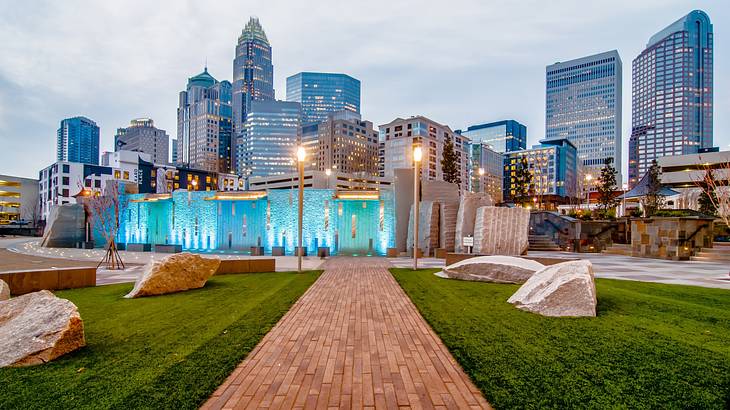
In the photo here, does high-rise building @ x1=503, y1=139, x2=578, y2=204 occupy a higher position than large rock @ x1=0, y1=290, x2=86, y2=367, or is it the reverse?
high-rise building @ x1=503, y1=139, x2=578, y2=204

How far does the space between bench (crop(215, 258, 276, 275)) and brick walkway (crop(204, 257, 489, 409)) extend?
25.6ft

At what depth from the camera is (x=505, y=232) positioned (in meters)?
19.0

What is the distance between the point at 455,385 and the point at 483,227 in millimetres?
15923

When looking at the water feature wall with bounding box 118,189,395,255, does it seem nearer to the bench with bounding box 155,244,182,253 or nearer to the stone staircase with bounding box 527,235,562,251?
the bench with bounding box 155,244,182,253

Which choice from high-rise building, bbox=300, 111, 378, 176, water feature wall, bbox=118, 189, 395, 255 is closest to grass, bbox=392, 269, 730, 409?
water feature wall, bbox=118, 189, 395, 255

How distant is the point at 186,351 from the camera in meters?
5.21

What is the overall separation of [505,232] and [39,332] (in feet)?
60.8

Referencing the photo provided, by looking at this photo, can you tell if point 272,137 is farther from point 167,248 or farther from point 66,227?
point 167,248

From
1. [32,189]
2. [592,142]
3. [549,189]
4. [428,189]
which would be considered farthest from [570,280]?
[592,142]

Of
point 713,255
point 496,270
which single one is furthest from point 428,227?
point 713,255

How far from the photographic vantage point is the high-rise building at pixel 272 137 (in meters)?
182

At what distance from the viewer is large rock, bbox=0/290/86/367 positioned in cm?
480

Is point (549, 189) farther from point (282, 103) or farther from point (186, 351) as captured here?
point (186, 351)

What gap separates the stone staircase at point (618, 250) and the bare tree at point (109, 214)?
99.7 ft
